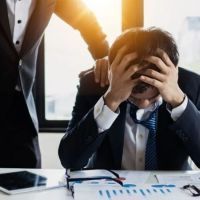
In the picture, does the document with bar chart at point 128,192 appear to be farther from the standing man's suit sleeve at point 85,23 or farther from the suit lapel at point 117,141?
the standing man's suit sleeve at point 85,23

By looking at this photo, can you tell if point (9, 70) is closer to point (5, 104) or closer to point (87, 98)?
point (5, 104)

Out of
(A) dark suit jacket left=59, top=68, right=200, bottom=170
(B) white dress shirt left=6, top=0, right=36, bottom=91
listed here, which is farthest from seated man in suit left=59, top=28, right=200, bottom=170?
(B) white dress shirt left=6, top=0, right=36, bottom=91

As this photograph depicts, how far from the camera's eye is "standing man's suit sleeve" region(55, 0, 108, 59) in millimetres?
1874

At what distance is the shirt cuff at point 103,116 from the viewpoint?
1.38 meters

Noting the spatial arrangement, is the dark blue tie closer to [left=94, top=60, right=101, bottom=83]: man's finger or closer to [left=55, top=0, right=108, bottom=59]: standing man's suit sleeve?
[left=94, top=60, right=101, bottom=83]: man's finger

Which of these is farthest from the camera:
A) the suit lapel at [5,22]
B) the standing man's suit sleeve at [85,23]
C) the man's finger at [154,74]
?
the standing man's suit sleeve at [85,23]

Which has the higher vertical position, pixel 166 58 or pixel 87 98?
pixel 166 58

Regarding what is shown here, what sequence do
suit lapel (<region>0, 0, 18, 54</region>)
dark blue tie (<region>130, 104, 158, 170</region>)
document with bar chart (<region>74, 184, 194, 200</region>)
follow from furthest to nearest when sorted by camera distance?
1. suit lapel (<region>0, 0, 18, 54</region>)
2. dark blue tie (<region>130, 104, 158, 170</region>)
3. document with bar chart (<region>74, 184, 194, 200</region>)

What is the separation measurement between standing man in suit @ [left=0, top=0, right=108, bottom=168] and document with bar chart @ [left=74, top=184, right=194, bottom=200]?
0.69 metres

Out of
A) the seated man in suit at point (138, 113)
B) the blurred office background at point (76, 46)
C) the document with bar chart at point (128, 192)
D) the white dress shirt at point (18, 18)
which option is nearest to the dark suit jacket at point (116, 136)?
the seated man in suit at point (138, 113)

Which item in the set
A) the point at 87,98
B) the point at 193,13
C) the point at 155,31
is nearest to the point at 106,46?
the point at 87,98

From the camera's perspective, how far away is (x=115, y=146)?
1.50 m

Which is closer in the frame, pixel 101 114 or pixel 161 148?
pixel 101 114

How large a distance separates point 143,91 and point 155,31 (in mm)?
220
